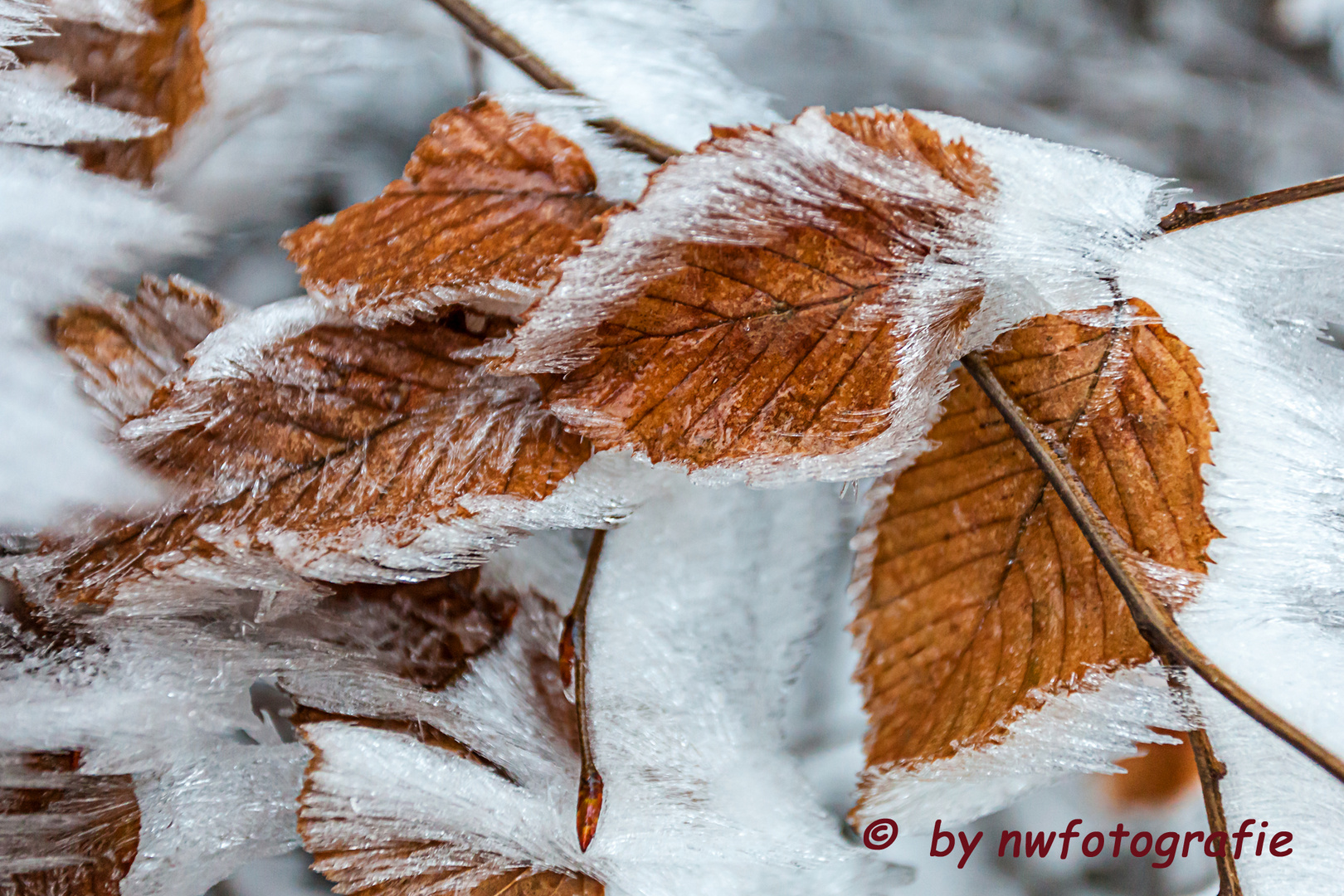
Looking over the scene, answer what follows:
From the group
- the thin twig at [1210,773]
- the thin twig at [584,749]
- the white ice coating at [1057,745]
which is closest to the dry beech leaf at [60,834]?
the thin twig at [584,749]

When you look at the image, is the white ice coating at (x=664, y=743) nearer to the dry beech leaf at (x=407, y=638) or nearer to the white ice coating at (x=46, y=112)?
the dry beech leaf at (x=407, y=638)

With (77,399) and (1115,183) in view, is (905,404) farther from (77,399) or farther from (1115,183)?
(77,399)

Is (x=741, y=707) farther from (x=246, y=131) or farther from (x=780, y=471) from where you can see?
(x=246, y=131)

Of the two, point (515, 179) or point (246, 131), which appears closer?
point (515, 179)

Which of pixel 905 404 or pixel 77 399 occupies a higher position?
pixel 905 404

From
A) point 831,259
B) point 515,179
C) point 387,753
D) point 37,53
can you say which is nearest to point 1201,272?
point 831,259

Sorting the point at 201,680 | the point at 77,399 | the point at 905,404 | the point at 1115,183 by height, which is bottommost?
the point at 201,680
